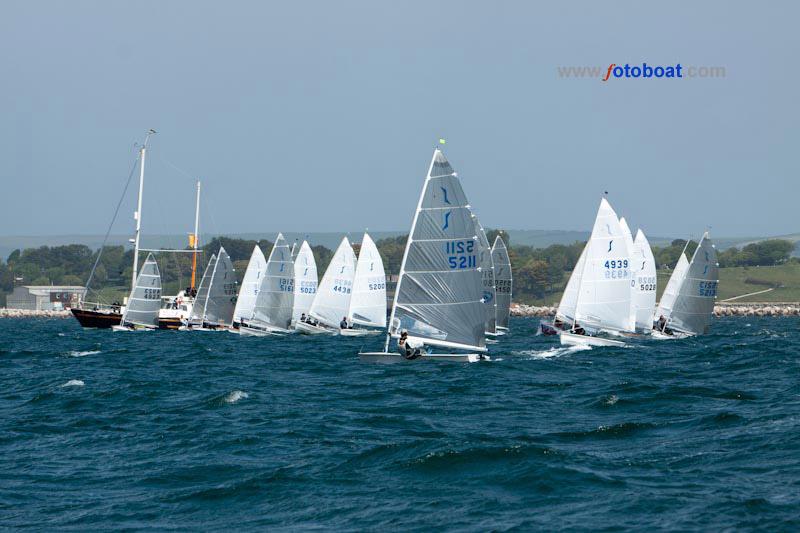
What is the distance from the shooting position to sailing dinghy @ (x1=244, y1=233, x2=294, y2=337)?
229 feet

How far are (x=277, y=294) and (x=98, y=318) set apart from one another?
25865mm

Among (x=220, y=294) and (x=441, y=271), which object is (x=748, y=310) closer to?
(x=220, y=294)

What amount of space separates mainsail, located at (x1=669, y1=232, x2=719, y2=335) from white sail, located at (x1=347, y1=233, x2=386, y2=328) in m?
18.6

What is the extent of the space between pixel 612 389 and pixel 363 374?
10047mm

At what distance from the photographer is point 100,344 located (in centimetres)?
6338

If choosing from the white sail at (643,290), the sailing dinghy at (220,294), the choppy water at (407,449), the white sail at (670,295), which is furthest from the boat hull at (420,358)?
the sailing dinghy at (220,294)

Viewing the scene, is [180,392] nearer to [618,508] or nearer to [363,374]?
[363,374]

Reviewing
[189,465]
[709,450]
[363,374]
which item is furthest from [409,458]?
[363,374]

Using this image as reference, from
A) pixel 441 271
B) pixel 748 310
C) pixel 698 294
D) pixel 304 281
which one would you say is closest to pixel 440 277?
pixel 441 271

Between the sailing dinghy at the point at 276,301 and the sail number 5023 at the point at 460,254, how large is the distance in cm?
3114

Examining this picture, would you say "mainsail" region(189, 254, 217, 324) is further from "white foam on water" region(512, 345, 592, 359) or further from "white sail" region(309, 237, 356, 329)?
"white foam on water" region(512, 345, 592, 359)

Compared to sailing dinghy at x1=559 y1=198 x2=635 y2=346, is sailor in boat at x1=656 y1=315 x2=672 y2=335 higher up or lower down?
lower down

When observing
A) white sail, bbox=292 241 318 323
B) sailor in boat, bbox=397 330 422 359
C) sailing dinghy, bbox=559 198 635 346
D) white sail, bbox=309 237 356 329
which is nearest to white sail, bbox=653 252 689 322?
sailing dinghy, bbox=559 198 635 346

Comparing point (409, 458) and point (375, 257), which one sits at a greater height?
point (375, 257)
